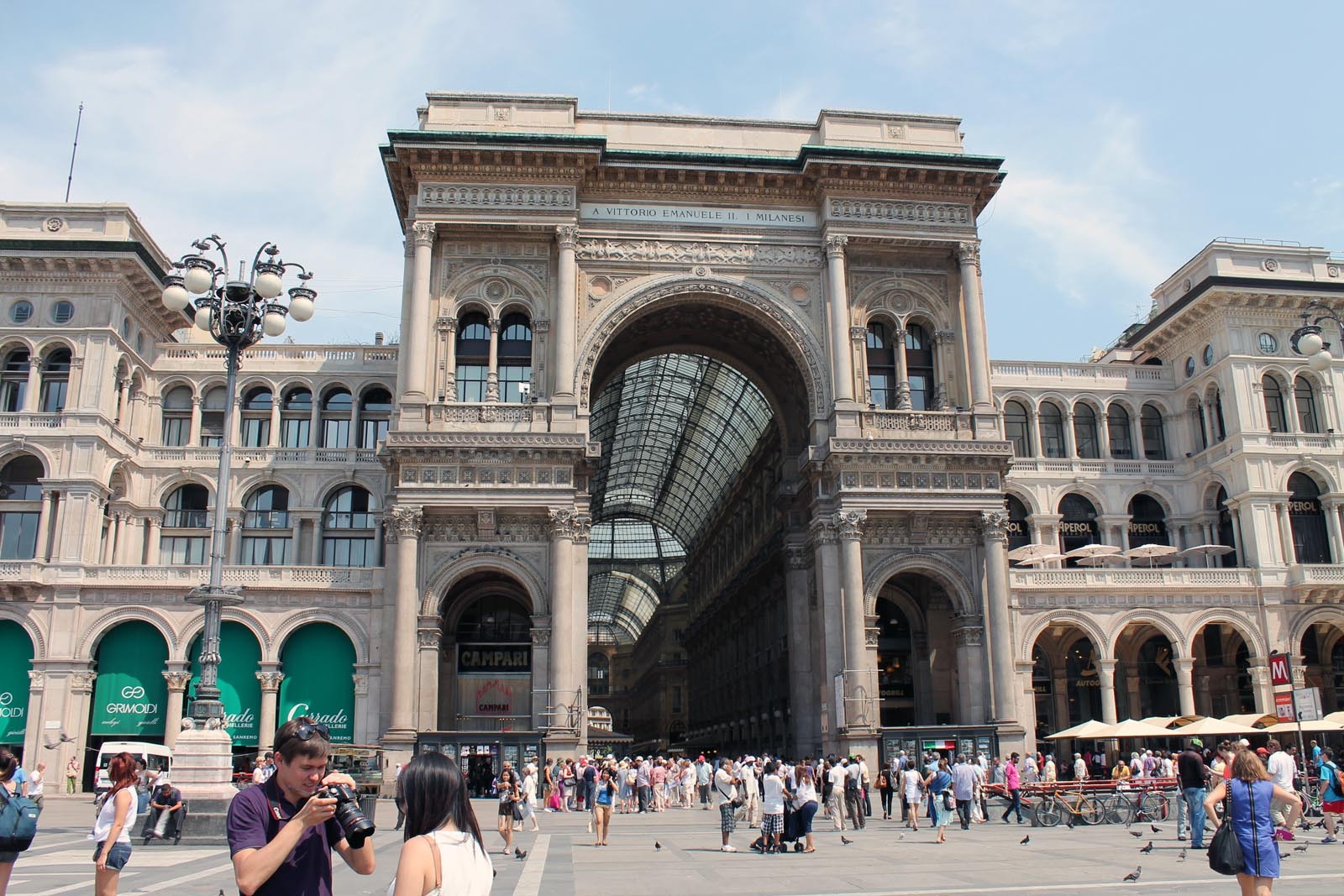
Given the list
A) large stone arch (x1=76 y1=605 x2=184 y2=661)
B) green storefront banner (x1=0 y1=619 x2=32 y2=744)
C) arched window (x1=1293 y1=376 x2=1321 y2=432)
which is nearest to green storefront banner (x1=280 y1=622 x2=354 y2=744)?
large stone arch (x1=76 y1=605 x2=184 y2=661)

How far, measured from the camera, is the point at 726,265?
44.0 m

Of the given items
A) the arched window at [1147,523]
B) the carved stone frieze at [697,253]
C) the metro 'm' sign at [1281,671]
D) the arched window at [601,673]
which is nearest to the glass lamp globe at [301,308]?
the carved stone frieze at [697,253]

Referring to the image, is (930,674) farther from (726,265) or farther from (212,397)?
(212,397)

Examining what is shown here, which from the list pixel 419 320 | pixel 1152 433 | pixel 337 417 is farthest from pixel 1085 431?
pixel 337 417

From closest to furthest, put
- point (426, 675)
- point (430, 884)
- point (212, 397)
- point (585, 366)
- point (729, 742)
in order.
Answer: point (430, 884), point (426, 675), point (585, 366), point (212, 397), point (729, 742)

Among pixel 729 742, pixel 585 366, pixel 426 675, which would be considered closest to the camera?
pixel 426 675

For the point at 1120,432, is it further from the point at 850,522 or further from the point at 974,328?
the point at 850,522

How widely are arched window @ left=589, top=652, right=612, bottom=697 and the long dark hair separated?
13275 cm

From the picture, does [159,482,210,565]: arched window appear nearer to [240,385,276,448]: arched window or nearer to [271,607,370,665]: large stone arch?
[240,385,276,448]: arched window

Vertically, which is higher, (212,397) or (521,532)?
(212,397)

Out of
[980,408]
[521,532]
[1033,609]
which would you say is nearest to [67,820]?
[521,532]

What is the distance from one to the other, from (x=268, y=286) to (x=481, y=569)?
1887 centimetres

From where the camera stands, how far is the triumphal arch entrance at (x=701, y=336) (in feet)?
131

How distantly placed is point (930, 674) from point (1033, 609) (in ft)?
17.6
